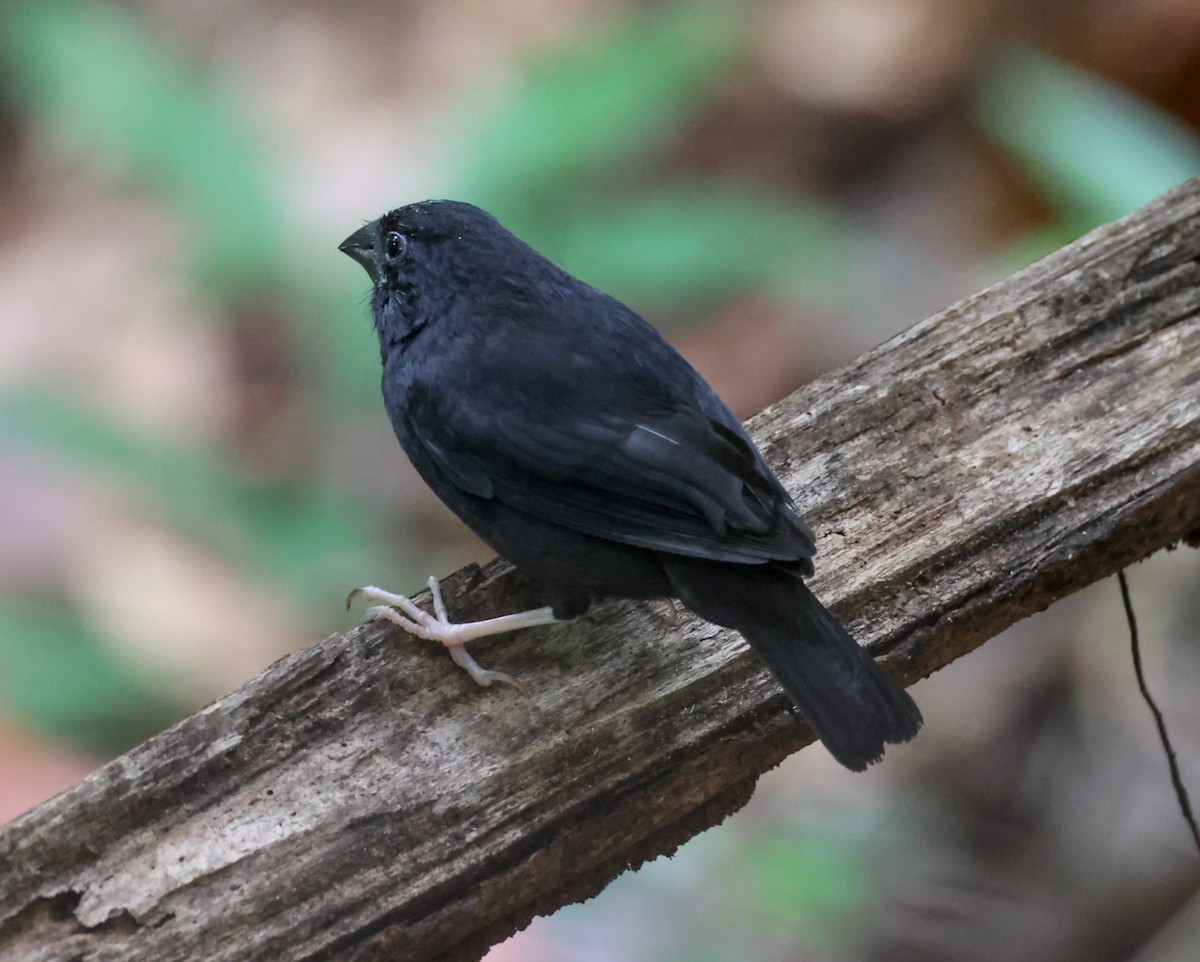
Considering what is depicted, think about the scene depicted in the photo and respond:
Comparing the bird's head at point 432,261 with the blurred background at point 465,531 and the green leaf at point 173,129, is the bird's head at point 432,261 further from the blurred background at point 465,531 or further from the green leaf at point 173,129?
the green leaf at point 173,129

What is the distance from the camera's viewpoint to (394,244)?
3.23 m

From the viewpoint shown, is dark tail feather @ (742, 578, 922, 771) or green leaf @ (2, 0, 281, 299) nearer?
dark tail feather @ (742, 578, 922, 771)

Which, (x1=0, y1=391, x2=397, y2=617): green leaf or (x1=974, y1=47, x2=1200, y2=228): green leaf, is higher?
(x1=0, y1=391, x2=397, y2=617): green leaf

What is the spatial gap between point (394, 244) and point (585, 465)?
0.98 metres

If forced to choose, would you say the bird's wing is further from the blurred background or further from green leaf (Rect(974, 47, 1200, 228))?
green leaf (Rect(974, 47, 1200, 228))

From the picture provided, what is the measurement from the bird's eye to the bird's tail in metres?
1.31

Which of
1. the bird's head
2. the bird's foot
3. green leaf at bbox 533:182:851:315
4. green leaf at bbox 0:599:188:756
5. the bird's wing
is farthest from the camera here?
green leaf at bbox 533:182:851:315

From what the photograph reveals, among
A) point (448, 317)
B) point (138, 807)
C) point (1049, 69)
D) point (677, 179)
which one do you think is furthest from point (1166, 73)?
point (138, 807)

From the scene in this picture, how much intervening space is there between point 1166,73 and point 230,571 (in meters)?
5.24

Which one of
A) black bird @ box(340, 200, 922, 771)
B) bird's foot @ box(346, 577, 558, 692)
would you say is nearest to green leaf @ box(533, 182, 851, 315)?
black bird @ box(340, 200, 922, 771)

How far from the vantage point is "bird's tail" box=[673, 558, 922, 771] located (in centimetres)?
238

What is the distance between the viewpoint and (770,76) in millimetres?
6793

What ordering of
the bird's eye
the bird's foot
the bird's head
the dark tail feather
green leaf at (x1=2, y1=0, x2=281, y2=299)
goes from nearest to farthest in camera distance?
the dark tail feather
the bird's foot
the bird's head
the bird's eye
green leaf at (x1=2, y1=0, x2=281, y2=299)

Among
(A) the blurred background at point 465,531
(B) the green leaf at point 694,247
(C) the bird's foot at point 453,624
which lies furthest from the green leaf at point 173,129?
(C) the bird's foot at point 453,624
